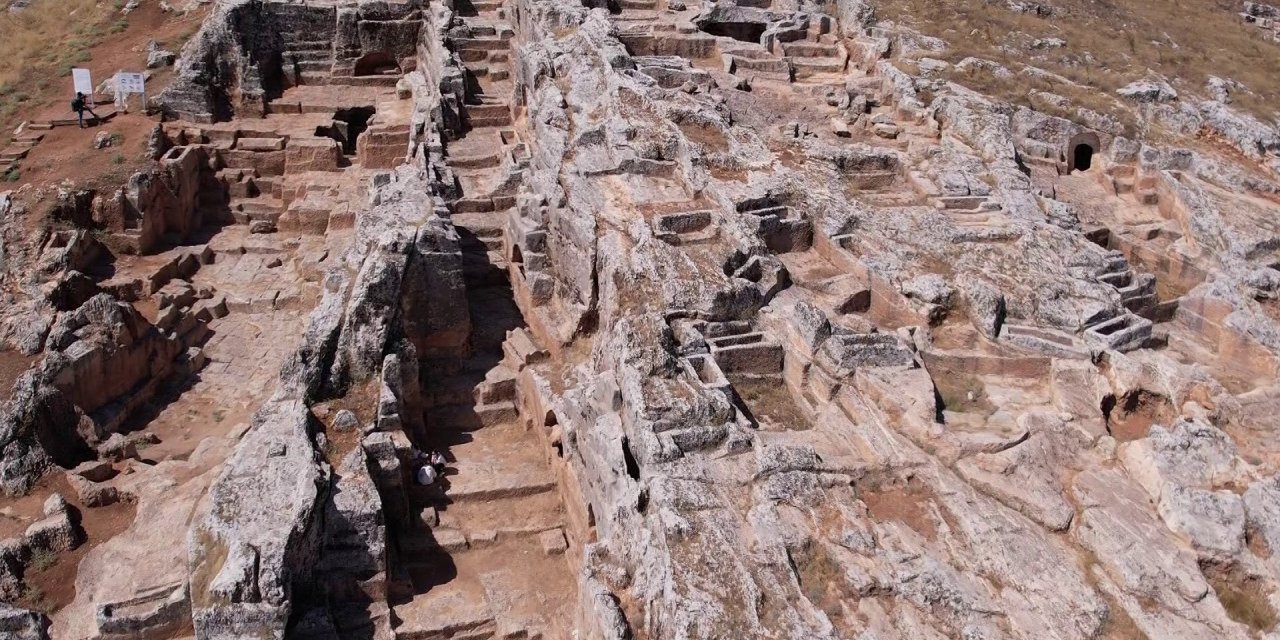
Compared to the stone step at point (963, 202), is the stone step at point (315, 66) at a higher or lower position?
higher

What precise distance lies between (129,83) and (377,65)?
21.7 ft

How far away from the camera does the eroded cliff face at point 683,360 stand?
441 inches

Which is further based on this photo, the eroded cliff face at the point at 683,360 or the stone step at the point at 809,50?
the stone step at the point at 809,50

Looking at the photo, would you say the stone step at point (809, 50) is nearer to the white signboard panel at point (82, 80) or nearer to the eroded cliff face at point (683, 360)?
the eroded cliff face at point (683, 360)

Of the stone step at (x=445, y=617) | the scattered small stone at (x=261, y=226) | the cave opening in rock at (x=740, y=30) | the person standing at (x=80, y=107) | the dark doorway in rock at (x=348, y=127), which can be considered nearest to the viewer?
the stone step at (x=445, y=617)

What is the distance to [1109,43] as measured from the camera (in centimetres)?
3016

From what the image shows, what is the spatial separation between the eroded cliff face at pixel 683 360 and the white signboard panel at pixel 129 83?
171 cm

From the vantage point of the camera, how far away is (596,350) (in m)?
15.4

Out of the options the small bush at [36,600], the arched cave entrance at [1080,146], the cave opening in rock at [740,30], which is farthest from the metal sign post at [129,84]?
the arched cave entrance at [1080,146]

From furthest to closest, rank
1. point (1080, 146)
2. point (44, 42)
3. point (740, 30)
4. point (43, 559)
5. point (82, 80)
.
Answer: point (44, 42) < point (740, 30) < point (82, 80) < point (1080, 146) < point (43, 559)

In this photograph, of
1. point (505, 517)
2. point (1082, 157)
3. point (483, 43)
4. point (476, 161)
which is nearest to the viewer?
point (505, 517)

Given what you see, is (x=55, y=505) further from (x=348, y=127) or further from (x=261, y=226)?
(x=348, y=127)

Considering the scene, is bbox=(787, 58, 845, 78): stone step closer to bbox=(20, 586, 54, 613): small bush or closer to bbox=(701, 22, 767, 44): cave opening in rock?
bbox=(701, 22, 767, 44): cave opening in rock

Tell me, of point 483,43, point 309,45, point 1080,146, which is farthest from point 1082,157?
point 309,45
